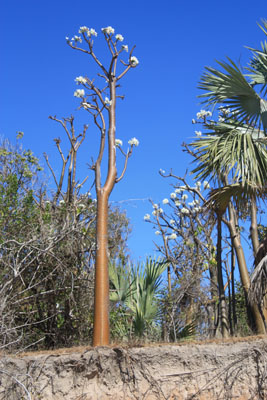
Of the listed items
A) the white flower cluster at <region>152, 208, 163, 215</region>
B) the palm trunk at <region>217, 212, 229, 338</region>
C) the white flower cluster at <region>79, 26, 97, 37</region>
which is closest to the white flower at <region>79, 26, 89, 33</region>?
the white flower cluster at <region>79, 26, 97, 37</region>

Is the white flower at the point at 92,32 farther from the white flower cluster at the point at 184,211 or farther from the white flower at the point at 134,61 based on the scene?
the white flower cluster at the point at 184,211

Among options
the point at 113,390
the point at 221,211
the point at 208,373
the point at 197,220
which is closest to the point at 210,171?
the point at 221,211

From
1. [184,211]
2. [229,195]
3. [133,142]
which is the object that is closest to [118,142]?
[133,142]

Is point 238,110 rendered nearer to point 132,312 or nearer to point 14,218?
point 132,312

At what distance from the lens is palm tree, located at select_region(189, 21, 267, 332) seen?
8992mm

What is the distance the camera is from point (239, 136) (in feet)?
30.5

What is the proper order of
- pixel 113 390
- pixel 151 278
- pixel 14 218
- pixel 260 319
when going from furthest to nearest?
pixel 14 218 → pixel 260 319 → pixel 151 278 → pixel 113 390

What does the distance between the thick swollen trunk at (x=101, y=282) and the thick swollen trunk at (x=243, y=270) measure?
10.9ft

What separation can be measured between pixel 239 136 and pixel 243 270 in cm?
348

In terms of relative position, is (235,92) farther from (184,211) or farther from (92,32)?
(184,211)

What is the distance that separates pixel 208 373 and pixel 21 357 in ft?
8.76

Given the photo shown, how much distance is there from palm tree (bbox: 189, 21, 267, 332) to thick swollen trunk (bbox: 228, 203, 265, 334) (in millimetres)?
20

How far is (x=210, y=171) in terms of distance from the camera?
9.68 meters

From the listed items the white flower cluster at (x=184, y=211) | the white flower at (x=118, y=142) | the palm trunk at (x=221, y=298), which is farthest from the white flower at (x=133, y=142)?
the white flower cluster at (x=184, y=211)
